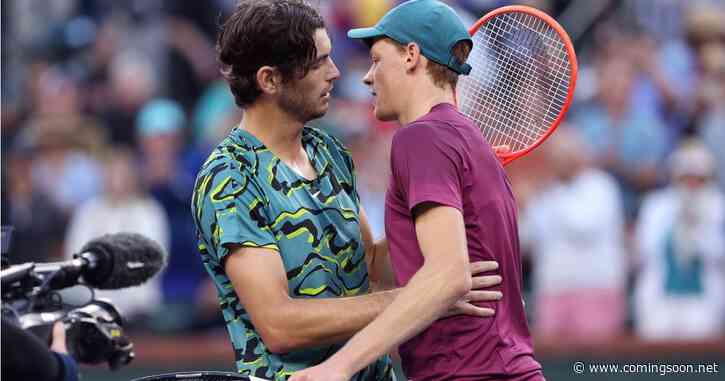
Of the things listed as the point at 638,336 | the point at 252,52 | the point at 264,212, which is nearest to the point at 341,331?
the point at 264,212

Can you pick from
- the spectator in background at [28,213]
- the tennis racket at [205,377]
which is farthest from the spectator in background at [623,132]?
the tennis racket at [205,377]

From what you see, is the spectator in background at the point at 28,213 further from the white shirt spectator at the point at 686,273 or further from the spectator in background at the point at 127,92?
the white shirt spectator at the point at 686,273

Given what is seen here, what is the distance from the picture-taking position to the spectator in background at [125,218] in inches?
380

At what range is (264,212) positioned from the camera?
12.8 feet

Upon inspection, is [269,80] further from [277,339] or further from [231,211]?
[277,339]

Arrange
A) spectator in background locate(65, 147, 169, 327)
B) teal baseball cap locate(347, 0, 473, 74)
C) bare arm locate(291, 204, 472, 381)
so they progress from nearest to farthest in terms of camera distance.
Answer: bare arm locate(291, 204, 472, 381), teal baseball cap locate(347, 0, 473, 74), spectator in background locate(65, 147, 169, 327)

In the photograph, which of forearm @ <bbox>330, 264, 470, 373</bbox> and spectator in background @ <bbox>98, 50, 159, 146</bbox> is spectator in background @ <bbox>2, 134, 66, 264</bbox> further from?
forearm @ <bbox>330, 264, 470, 373</bbox>

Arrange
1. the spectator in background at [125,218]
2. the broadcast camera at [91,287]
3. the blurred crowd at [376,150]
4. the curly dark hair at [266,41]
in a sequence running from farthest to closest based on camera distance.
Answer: the spectator in background at [125,218] → the blurred crowd at [376,150] → the broadcast camera at [91,287] → the curly dark hair at [266,41]

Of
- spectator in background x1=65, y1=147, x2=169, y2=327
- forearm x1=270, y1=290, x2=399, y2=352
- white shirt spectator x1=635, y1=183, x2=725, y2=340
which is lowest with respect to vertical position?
white shirt spectator x1=635, y1=183, x2=725, y2=340

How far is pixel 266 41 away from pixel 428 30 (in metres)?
0.50

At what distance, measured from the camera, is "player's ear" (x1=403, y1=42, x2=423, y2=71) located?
3.88 metres

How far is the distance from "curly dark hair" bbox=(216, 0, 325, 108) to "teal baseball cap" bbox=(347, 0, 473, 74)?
0.18 m

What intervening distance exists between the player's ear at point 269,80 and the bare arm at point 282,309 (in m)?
0.55

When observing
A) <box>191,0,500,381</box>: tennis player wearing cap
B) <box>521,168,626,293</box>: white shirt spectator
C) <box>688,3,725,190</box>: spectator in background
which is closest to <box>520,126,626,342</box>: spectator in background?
<box>521,168,626,293</box>: white shirt spectator
